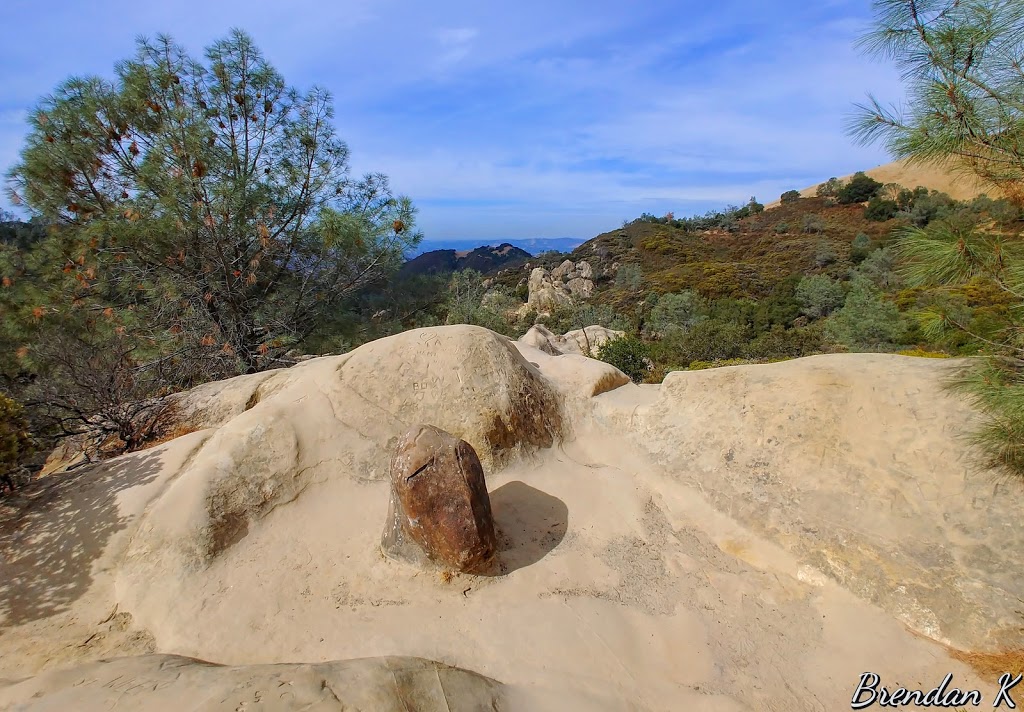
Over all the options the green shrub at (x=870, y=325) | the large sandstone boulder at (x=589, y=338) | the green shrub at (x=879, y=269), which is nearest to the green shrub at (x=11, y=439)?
the large sandstone boulder at (x=589, y=338)

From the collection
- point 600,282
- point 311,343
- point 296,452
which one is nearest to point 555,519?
point 296,452

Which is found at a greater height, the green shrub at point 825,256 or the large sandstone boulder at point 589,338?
the green shrub at point 825,256

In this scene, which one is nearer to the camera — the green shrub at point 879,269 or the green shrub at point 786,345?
the green shrub at point 786,345

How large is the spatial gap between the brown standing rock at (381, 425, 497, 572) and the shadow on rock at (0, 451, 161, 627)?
132 inches

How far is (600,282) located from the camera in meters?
40.0

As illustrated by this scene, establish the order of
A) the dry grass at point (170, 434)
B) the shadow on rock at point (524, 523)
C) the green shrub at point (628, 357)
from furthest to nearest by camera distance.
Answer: the green shrub at point (628, 357)
the dry grass at point (170, 434)
the shadow on rock at point (524, 523)

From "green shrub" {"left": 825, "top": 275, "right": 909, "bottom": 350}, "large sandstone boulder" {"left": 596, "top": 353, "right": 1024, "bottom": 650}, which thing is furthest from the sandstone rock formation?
"large sandstone boulder" {"left": 596, "top": 353, "right": 1024, "bottom": 650}

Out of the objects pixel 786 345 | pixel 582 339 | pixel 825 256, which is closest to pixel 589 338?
pixel 582 339

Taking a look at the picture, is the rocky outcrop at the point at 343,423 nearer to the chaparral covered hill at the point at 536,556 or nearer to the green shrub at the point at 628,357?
the chaparral covered hill at the point at 536,556

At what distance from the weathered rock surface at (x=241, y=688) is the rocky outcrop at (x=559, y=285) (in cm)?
2660

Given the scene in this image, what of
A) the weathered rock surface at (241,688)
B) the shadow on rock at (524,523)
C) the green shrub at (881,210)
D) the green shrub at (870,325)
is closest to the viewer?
the weathered rock surface at (241,688)

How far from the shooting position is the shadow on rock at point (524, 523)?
5.29 meters

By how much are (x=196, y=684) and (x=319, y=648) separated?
4.76 ft

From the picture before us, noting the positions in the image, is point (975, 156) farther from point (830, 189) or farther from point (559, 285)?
point (830, 189)
